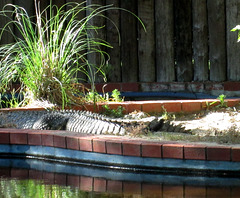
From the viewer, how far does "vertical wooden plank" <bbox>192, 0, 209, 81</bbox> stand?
7848 millimetres

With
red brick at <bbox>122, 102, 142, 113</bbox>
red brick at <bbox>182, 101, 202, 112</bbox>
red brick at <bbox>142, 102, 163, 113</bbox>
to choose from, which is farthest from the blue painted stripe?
red brick at <bbox>182, 101, 202, 112</bbox>

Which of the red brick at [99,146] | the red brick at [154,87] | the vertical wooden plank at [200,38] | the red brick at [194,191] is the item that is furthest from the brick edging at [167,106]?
the red brick at [194,191]

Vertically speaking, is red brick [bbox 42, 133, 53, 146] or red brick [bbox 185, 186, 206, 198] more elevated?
red brick [bbox 42, 133, 53, 146]

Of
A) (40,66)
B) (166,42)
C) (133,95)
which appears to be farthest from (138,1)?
(40,66)

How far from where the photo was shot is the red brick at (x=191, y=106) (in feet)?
20.6

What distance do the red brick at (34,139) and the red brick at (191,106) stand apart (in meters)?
2.00

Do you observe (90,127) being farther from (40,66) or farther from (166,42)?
(166,42)

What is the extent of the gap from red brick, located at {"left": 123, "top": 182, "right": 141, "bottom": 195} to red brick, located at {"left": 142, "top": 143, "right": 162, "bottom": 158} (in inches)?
13.6

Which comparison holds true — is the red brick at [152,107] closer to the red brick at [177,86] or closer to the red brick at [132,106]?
the red brick at [132,106]

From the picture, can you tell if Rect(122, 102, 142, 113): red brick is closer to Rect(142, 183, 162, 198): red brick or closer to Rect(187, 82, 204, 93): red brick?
Rect(187, 82, 204, 93): red brick

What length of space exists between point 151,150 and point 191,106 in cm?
216

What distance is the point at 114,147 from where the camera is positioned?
4375 mm

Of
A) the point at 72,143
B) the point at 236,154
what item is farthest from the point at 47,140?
the point at 236,154

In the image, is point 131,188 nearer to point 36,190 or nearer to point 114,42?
point 36,190
